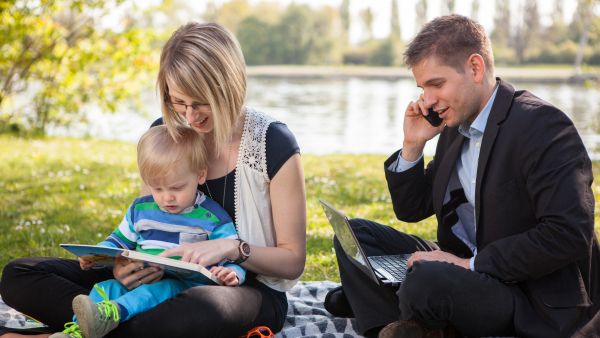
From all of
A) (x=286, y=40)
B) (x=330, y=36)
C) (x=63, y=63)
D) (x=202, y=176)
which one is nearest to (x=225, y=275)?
(x=202, y=176)

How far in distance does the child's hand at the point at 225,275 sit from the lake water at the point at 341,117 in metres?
7.56

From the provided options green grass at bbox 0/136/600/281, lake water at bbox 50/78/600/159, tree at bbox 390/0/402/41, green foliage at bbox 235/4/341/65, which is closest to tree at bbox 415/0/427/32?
tree at bbox 390/0/402/41

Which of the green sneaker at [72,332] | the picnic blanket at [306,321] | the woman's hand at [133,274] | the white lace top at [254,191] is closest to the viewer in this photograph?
the green sneaker at [72,332]

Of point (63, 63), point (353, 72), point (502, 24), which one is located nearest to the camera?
point (63, 63)

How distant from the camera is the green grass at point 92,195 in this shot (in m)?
4.79

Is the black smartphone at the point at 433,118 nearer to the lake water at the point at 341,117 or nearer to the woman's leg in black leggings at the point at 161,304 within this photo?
the woman's leg in black leggings at the point at 161,304

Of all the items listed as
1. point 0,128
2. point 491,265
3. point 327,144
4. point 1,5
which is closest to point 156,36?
point 1,5

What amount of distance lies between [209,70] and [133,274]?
0.84 metres

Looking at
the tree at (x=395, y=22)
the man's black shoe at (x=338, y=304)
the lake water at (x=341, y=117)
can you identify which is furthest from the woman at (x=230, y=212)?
the tree at (x=395, y=22)

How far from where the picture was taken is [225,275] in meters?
2.73

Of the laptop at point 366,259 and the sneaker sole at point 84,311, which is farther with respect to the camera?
the laptop at point 366,259

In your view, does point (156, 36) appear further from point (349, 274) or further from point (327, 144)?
point (349, 274)

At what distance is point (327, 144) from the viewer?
12.6 metres

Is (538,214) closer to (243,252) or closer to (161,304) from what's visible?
(243,252)
